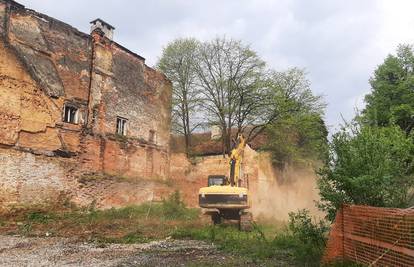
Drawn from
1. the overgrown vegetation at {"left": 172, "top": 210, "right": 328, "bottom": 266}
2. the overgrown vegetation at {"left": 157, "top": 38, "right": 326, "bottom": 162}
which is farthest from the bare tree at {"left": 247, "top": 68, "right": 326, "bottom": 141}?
the overgrown vegetation at {"left": 172, "top": 210, "right": 328, "bottom": 266}

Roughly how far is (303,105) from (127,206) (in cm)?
1391

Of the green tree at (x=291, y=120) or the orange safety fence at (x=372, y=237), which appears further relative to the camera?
the green tree at (x=291, y=120)

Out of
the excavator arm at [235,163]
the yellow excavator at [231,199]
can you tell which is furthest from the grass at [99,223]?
the excavator arm at [235,163]

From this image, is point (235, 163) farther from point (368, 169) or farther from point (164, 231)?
point (368, 169)

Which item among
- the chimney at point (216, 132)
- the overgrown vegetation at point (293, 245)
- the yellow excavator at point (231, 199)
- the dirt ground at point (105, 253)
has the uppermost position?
the chimney at point (216, 132)

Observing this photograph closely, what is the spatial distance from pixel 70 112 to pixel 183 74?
1078cm

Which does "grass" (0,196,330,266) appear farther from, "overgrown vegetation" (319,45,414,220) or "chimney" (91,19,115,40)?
"chimney" (91,19,115,40)

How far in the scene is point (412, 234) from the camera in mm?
6520

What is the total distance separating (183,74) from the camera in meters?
28.7

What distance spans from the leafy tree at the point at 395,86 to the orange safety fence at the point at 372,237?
1917 centimetres

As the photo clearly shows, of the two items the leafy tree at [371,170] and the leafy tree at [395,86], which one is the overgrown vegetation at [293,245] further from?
the leafy tree at [395,86]

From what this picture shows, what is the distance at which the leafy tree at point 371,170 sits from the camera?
837 centimetres

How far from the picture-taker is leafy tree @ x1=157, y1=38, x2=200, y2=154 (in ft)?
92.6

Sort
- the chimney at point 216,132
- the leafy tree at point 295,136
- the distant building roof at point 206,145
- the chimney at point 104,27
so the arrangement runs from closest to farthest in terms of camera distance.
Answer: the chimney at point 104,27 → the leafy tree at point 295,136 → the distant building roof at point 206,145 → the chimney at point 216,132
